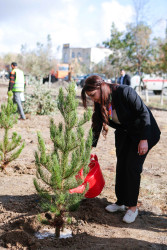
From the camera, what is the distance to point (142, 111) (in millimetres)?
3109

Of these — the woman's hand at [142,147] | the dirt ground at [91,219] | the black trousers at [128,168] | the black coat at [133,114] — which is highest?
the black coat at [133,114]

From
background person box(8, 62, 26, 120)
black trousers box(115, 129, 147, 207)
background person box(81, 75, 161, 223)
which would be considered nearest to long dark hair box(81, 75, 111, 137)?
background person box(81, 75, 161, 223)

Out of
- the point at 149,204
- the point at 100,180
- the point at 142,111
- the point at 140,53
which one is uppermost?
the point at 140,53

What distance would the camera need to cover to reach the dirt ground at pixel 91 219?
284 centimetres

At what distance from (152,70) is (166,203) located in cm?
1397

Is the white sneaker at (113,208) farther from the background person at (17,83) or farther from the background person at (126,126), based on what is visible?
the background person at (17,83)

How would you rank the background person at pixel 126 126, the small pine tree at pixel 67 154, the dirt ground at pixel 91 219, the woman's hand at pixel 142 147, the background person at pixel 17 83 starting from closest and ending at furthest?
the small pine tree at pixel 67 154, the dirt ground at pixel 91 219, the background person at pixel 126 126, the woman's hand at pixel 142 147, the background person at pixel 17 83

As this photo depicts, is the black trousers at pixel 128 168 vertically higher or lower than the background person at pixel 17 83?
lower

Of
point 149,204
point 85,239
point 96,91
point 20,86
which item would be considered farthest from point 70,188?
point 20,86

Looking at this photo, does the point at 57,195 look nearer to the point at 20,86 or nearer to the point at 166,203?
the point at 166,203

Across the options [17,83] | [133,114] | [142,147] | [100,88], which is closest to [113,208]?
[142,147]

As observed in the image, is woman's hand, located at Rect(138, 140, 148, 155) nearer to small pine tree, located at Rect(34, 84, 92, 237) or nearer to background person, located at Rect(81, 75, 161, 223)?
background person, located at Rect(81, 75, 161, 223)

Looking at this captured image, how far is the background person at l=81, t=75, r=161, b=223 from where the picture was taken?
3006mm

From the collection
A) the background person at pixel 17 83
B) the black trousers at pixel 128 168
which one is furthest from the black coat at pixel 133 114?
the background person at pixel 17 83
